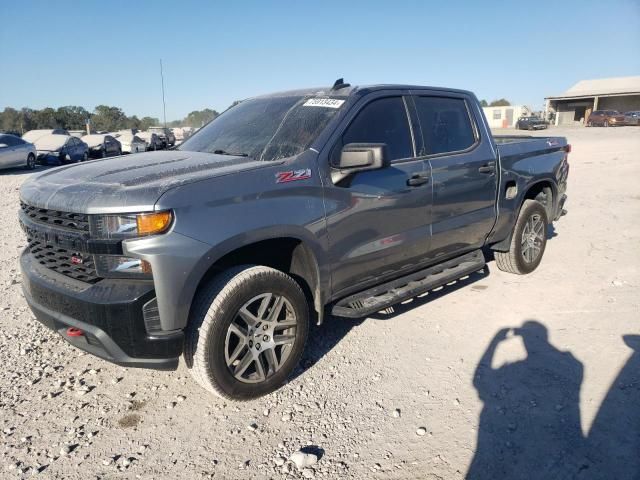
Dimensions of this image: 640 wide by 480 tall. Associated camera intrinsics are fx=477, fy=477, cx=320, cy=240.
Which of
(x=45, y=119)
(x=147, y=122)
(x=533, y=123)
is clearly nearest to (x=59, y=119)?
(x=45, y=119)

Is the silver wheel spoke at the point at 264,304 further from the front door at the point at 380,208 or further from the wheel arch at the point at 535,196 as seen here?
the wheel arch at the point at 535,196

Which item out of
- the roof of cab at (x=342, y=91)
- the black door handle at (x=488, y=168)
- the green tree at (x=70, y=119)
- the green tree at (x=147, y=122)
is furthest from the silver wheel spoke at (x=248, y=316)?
the green tree at (x=147, y=122)

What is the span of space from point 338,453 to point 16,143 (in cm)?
1955

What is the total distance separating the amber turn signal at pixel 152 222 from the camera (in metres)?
2.52

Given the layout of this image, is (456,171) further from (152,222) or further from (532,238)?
(152,222)

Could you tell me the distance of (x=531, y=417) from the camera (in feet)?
9.38

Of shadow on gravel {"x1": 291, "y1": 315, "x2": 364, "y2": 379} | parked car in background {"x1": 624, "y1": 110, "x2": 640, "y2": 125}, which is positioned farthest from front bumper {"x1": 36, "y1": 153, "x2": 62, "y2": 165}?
parked car in background {"x1": 624, "y1": 110, "x2": 640, "y2": 125}

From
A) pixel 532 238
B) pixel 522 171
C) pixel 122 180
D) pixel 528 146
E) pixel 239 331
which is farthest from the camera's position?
pixel 532 238

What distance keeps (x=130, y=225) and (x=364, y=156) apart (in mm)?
1502

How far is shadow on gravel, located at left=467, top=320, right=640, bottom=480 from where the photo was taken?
8.04 ft

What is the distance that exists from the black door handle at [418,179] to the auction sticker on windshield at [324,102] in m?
0.81

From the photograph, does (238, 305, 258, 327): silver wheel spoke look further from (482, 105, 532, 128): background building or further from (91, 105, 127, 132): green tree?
(91, 105, 127, 132): green tree

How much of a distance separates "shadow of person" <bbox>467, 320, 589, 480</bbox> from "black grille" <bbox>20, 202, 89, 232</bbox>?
246 cm

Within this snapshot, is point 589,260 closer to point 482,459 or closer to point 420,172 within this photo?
point 420,172
